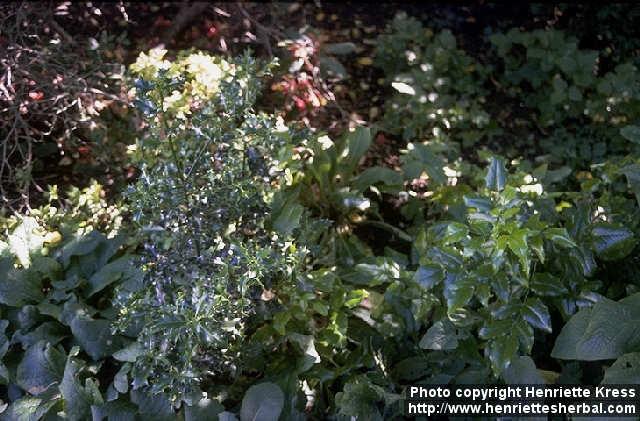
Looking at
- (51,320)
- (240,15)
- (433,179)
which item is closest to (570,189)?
(433,179)

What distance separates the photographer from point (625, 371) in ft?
6.91

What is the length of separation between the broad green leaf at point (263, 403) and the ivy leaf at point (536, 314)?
847mm

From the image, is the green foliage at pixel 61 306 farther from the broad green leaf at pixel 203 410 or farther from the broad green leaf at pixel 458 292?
the broad green leaf at pixel 458 292

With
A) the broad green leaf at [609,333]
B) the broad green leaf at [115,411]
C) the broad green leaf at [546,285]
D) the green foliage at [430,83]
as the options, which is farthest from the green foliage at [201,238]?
the green foliage at [430,83]

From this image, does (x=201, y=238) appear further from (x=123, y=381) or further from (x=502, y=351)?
(x=502, y=351)

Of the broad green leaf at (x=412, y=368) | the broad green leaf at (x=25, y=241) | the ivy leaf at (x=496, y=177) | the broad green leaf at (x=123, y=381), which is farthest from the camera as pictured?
Answer: the broad green leaf at (x=25, y=241)

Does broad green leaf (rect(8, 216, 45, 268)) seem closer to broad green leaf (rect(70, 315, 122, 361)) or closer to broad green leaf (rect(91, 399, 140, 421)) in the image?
broad green leaf (rect(70, 315, 122, 361))

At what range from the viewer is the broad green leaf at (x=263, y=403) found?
2322 millimetres

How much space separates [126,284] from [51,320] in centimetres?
33

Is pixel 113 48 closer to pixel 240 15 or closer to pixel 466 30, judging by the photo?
pixel 240 15

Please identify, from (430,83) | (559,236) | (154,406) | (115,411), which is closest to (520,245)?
(559,236)

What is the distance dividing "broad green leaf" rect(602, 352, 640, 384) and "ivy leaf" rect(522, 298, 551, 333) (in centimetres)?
23

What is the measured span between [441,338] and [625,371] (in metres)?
0.60

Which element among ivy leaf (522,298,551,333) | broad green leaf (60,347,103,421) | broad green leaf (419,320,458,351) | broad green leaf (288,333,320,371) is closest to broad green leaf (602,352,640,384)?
ivy leaf (522,298,551,333)
